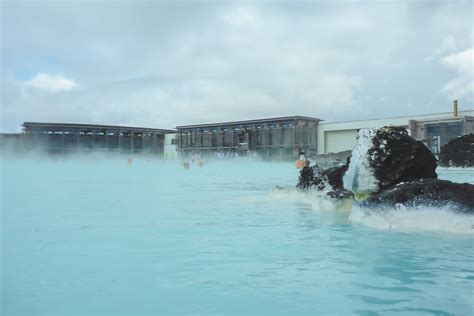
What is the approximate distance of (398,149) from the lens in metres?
8.45

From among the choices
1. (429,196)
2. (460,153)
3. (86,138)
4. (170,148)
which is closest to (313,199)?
(429,196)

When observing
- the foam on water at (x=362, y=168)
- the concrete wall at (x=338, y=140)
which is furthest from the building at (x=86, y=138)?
the foam on water at (x=362, y=168)

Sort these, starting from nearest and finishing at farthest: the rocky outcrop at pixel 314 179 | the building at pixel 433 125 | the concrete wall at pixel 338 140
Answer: the rocky outcrop at pixel 314 179 → the building at pixel 433 125 → the concrete wall at pixel 338 140

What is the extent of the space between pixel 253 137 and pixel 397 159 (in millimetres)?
48661

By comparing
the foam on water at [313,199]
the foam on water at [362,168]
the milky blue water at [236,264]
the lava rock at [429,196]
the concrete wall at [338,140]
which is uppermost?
the concrete wall at [338,140]

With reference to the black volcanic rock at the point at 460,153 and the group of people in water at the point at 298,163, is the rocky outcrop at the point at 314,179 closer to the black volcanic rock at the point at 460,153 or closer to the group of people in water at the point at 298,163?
the group of people in water at the point at 298,163

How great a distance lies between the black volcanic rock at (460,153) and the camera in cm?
2542

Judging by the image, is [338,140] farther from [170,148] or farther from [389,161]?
[389,161]

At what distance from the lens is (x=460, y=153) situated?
85.1 ft

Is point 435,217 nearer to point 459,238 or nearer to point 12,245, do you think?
point 459,238

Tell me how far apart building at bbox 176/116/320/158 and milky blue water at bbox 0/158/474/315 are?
43217 millimetres

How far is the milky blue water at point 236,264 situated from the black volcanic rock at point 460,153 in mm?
21150

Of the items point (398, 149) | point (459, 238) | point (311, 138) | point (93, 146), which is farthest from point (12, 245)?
point (93, 146)

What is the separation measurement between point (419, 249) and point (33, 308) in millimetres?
4127
